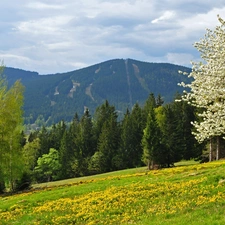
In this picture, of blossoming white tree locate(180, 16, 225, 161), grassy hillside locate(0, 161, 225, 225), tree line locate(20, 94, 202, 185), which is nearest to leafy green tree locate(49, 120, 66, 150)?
tree line locate(20, 94, 202, 185)

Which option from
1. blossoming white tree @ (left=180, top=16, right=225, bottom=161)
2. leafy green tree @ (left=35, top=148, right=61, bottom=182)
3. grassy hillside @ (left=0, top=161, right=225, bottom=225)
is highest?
blossoming white tree @ (left=180, top=16, right=225, bottom=161)

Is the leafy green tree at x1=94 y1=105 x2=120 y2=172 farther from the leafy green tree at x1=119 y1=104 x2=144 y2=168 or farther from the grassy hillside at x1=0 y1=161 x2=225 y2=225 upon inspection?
the grassy hillside at x1=0 y1=161 x2=225 y2=225

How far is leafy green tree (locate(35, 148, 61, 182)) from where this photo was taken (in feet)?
342

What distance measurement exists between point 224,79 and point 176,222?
8187 mm

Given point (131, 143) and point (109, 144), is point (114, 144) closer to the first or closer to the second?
point (109, 144)

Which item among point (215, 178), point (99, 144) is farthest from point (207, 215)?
point (99, 144)

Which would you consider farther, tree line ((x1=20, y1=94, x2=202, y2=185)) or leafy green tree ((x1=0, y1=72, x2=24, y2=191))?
tree line ((x1=20, y1=94, x2=202, y2=185))

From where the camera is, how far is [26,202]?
101 feet

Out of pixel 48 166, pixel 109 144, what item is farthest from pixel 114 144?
pixel 48 166

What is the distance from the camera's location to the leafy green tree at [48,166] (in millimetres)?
104188

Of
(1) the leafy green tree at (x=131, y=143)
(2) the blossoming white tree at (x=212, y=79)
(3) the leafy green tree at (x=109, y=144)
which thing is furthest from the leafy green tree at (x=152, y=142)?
(2) the blossoming white tree at (x=212, y=79)

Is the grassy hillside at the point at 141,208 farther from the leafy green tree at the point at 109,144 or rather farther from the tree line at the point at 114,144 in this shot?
the leafy green tree at the point at 109,144

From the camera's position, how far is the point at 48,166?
344 ft

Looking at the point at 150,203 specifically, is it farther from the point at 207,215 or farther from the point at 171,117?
the point at 171,117
